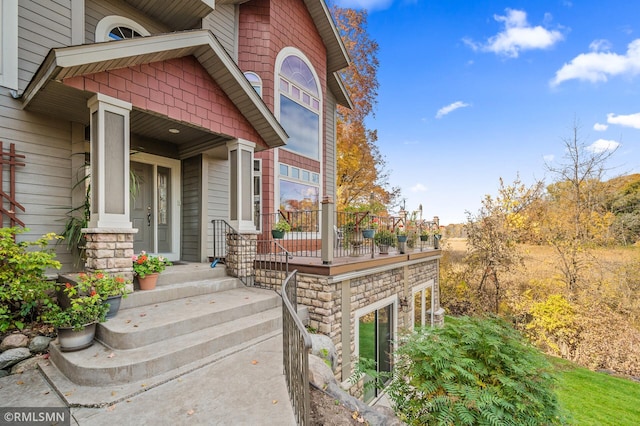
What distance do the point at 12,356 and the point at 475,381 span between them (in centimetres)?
551

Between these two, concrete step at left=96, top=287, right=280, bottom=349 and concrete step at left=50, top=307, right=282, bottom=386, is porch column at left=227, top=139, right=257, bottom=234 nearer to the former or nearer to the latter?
concrete step at left=96, top=287, right=280, bottom=349

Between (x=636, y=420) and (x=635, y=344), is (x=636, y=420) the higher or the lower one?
the lower one

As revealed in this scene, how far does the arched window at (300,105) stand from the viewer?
26.0ft

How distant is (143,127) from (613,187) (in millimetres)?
14525

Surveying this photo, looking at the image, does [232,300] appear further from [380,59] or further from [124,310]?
[380,59]

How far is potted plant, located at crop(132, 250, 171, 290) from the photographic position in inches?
161

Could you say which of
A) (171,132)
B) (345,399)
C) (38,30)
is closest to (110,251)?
(171,132)

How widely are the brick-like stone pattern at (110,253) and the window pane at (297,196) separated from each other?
4.00 m

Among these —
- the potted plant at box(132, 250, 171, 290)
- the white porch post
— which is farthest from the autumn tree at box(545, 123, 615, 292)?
the white porch post

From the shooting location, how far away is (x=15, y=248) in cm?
345

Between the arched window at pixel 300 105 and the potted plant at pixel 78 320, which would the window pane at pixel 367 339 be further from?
the arched window at pixel 300 105

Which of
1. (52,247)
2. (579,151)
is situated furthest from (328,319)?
(579,151)

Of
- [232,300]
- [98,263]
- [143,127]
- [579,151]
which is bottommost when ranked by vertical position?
[232,300]

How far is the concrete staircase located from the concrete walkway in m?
0.12
